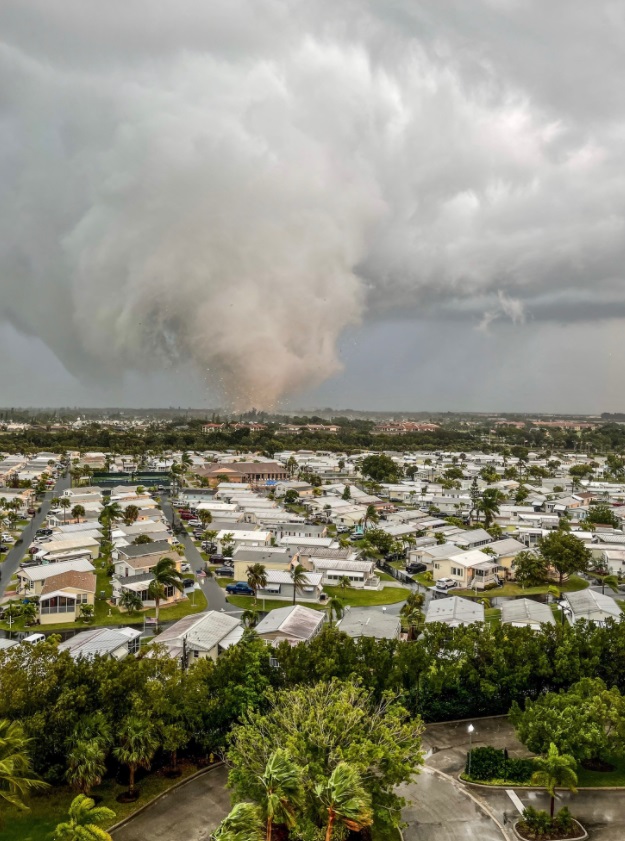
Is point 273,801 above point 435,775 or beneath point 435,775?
above

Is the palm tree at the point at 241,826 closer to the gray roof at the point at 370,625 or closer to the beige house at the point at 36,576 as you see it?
the gray roof at the point at 370,625

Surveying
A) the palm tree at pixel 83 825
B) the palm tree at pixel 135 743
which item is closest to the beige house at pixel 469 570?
the palm tree at pixel 135 743

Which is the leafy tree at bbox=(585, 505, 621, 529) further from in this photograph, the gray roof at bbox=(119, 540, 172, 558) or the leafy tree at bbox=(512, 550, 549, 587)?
the gray roof at bbox=(119, 540, 172, 558)

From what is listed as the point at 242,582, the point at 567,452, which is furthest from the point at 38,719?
the point at 567,452

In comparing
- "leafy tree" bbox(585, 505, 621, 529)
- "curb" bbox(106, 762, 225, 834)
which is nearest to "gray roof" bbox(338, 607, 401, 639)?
"curb" bbox(106, 762, 225, 834)

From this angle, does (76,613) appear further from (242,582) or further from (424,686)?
(424,686)

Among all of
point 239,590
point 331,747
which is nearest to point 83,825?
point 331,747
